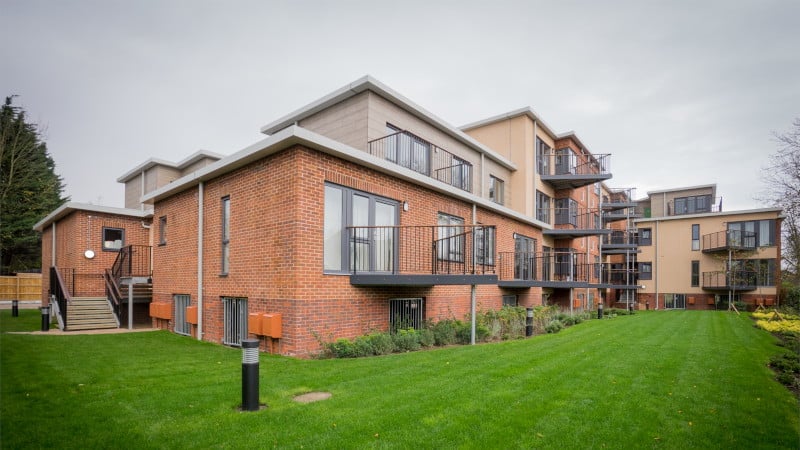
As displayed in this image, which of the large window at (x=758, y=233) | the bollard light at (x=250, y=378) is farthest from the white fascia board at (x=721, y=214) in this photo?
the bollard light at (x=250, y=378)

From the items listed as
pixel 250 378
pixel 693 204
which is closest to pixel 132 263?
pixel 250 378

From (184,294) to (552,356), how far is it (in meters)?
10.3

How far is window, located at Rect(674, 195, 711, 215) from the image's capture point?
125 ft

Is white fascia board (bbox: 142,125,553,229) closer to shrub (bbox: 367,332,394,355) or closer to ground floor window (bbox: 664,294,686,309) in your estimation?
shrub (bbox: 367,332,394,355)

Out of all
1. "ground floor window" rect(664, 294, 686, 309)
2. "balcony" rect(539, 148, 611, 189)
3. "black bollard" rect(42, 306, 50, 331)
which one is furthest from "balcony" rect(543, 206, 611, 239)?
"black bollard" rect(42, 306, 50, 331)

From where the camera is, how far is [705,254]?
3422 cm

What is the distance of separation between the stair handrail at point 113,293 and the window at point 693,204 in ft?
140

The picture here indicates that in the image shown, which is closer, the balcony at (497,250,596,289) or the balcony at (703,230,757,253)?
the balcony at (497,250,596,289)

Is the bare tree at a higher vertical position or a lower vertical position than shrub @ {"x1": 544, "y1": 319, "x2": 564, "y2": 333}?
higher

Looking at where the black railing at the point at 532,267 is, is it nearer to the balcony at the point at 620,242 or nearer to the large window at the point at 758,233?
the balcony at the point at 620,242

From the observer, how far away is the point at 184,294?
12.8m

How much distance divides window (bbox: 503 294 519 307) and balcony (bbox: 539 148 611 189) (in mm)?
8706

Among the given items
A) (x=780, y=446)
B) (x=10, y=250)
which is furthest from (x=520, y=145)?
(x=10, y=250)

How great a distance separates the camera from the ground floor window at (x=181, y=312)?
12758mm
